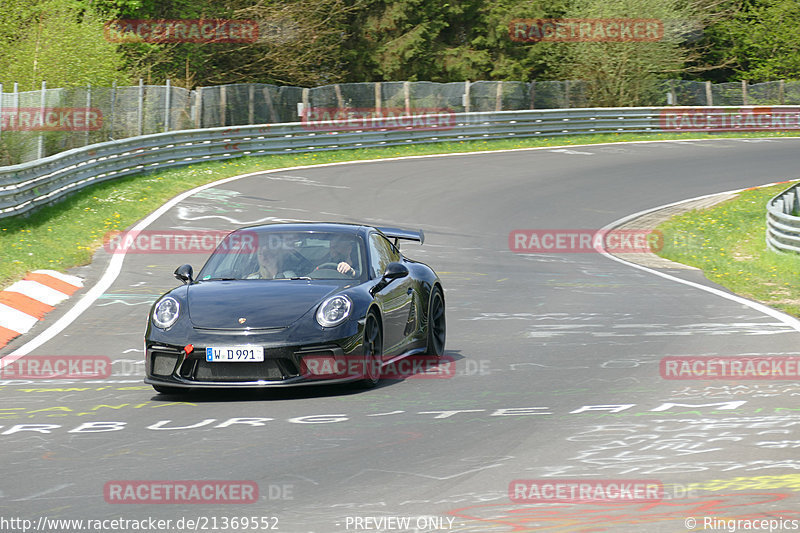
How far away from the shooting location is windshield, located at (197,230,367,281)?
10.1 meters

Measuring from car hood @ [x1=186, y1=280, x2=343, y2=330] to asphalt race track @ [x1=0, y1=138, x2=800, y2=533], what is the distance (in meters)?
0.62

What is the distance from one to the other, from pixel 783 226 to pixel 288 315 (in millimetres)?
13673

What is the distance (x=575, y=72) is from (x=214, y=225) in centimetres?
3092

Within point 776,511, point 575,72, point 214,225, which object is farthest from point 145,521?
point 575,72

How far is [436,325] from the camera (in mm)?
11195

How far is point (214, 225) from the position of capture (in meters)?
→ 22.1

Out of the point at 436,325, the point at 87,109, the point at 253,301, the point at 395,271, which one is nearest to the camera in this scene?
the point at 253,301

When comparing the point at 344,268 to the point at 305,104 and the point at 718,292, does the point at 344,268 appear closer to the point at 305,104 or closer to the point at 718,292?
the point at 718,292

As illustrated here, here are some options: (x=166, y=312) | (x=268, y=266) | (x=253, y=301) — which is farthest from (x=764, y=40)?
(x=166, y=312)

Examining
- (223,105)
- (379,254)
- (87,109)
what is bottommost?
(379,254)

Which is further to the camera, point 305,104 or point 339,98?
point 339,98

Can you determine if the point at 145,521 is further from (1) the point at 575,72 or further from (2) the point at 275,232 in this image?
(1) the point at 575,72

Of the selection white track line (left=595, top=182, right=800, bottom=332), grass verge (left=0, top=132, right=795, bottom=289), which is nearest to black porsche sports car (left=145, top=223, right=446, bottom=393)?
white track line (left=595, top=182, right=800, bottom=332)

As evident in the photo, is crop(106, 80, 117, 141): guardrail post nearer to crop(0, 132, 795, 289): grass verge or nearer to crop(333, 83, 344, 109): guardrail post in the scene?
crop(0, 132, 795, 289): grass verge
